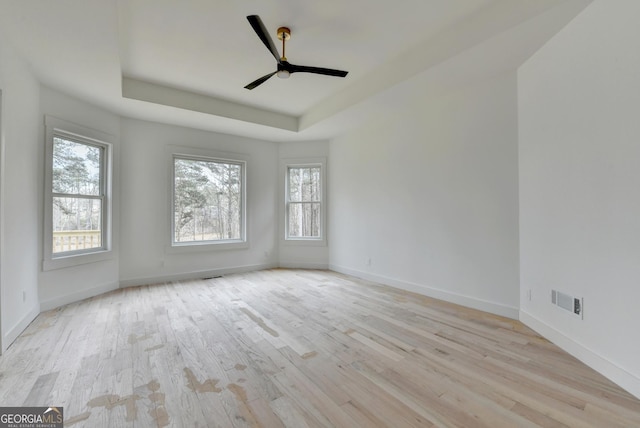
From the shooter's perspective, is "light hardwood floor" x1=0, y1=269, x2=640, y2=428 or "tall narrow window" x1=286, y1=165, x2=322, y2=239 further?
"tall narrow window" x1=286, y1=165, x2=322, y2=239

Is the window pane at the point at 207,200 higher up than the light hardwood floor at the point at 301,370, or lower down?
higher up

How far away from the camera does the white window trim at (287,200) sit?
18.4 ft

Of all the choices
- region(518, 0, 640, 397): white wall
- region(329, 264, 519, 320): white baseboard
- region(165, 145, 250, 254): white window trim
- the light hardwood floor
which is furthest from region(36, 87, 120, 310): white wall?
region(518, 0, 640, 397): white wall

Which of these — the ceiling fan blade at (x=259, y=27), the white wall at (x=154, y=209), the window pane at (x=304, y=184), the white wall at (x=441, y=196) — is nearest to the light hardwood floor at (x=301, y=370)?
the white wall at (x=441, y=196)

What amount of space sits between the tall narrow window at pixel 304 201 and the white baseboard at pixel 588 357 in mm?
3753

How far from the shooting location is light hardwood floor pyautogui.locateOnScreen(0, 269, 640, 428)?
1623 mm

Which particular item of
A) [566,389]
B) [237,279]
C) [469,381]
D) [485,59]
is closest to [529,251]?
[566,389]

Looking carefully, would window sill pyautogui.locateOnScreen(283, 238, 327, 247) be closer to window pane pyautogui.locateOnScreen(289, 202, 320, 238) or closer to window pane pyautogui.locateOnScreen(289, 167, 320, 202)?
window pane pyautogui.locateOnScreen(289, 202, 320, 238)

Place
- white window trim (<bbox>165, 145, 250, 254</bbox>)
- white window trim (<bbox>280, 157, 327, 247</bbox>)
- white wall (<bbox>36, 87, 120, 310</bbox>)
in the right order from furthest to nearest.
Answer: white window trim (<bbox>280, 157, 327, 247</bbox>), white window trim (<bbox>165, 145, 250, 254</bbox>), white wall (<bbox>36, 87, 120, 310</bbox>)

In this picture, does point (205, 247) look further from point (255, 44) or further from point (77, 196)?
point (255, 44)

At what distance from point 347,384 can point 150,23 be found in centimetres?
344

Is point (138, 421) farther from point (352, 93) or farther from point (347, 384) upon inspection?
point (352, 93)

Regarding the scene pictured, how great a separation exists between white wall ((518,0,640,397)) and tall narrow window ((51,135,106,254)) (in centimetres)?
538

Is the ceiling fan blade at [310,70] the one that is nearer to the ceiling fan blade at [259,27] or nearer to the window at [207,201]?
the ceiling fan blade at [259,27]
